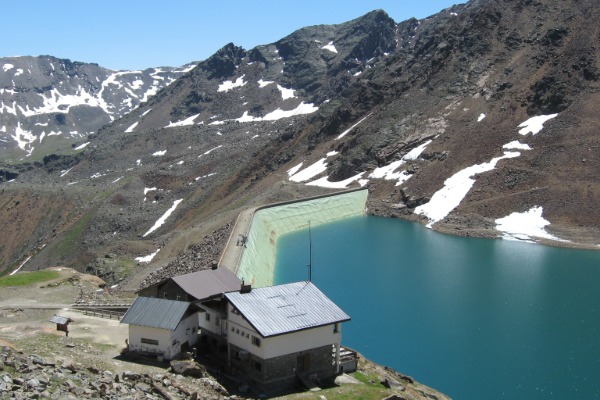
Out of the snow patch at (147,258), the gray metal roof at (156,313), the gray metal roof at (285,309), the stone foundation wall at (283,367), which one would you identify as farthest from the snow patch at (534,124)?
the gray metal roof at (156,313)

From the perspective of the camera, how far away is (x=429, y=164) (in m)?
114

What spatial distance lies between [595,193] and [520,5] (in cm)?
6732

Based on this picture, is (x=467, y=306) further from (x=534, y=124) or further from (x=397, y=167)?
(x=534, y=124)

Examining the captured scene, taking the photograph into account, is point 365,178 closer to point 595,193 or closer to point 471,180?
point 471,180

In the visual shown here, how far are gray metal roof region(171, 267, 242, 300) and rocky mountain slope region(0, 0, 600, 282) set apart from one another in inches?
1193

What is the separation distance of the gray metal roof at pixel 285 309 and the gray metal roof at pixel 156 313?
2.60 metres

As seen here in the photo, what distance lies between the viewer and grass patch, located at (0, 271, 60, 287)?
171 ft

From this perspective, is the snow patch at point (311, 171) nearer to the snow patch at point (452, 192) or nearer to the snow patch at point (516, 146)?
the snow patch at point (452, 192)

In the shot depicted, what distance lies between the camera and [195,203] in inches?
5074

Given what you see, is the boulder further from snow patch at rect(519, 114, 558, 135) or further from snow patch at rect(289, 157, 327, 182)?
snow patch at rect(519, 114, 558, 135)

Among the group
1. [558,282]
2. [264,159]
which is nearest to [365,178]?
[264,159]

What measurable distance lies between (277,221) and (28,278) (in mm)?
44630

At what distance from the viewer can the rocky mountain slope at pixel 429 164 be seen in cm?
9525

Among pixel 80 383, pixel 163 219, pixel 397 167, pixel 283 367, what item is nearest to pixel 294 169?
pixel 397 167
